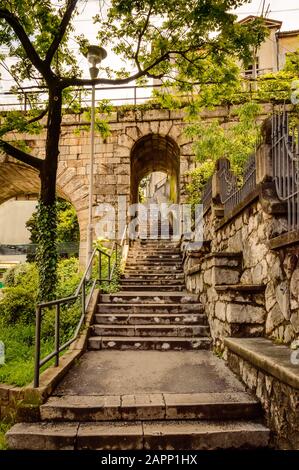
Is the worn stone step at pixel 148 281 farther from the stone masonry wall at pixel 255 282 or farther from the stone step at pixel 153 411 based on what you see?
the stone step at pixel 153 411

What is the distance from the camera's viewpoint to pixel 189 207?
10445 millimetres

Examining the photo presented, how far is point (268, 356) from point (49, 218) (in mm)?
4996

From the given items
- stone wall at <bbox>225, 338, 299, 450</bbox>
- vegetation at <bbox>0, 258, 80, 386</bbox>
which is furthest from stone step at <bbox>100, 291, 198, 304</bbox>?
stone wall at <bbox>225, 338, 299, 450</bbox>

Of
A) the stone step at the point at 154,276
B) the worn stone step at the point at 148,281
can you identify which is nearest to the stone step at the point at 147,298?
the worn stone step at the point at 148,281

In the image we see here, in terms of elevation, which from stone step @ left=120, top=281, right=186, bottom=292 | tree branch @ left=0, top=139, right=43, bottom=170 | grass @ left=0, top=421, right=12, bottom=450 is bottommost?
grass @ left=0, top=421, right=12, bottom=450

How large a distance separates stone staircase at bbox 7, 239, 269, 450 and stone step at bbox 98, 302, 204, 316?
390 millimetres

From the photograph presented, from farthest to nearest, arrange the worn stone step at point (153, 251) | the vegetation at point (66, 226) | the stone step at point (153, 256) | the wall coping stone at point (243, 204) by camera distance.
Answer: the vegetation at point (66, 226) < the worn stone step at point (153, 251) < the stone step at point (153, 256) < the wall coping stone at point (243, 204)

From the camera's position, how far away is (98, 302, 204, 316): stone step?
595 centimetres

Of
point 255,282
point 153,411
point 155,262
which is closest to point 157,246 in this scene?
point 155,262

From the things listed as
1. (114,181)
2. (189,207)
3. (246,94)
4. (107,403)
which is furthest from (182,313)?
(246,94)

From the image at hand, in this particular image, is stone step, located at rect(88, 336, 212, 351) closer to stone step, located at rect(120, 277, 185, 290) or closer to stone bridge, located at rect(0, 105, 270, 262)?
stone step, located at rect(120, 277, 185, 290)

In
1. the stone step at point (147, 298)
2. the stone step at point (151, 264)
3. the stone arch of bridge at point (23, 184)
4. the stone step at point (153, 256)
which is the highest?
the stone arch of bridge at point (23, 184)

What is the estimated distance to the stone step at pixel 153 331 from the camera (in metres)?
5.28
